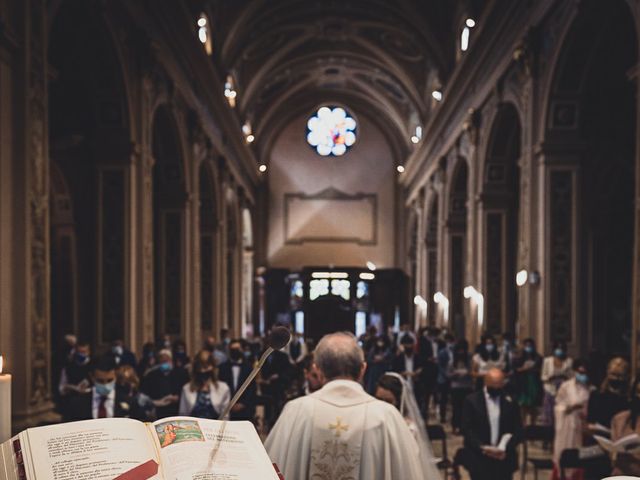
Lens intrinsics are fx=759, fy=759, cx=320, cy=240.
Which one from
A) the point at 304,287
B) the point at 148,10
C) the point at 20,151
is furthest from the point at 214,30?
the point at 20,151

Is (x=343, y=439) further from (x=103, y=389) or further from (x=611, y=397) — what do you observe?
(x=611, y=397)

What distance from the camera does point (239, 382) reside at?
33.2 feet

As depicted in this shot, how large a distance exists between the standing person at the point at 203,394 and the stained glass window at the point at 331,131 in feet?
91.5

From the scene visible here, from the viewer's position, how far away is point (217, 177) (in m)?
22.4

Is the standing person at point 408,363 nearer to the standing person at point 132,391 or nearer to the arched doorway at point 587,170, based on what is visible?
the arched doorway at point 587,170

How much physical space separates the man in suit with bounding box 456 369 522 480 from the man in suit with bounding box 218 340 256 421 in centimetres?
278

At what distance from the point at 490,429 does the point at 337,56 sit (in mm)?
25154

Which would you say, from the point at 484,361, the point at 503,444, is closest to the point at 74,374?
the point at 503,444

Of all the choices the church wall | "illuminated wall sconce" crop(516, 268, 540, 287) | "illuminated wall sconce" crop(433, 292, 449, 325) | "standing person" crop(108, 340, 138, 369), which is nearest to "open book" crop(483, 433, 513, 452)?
"standing person" crop(108, 340, 138, 369)

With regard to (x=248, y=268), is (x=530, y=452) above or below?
below

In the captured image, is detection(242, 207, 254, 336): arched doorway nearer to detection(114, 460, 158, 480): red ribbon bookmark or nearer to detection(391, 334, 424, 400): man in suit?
detection(391, 334, 424, 400): man in suit

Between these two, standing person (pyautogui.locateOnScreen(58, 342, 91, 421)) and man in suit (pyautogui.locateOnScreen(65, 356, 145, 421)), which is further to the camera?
standing person (pyautogui.locateOnScreen(58, 342, 91, 421))

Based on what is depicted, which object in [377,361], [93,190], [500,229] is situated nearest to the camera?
[93,190]

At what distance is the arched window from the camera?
782 inches
